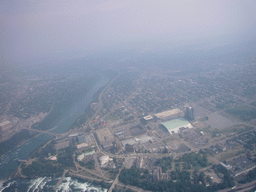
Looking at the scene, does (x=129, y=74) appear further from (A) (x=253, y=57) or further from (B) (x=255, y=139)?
(B) (x=255, y=139)

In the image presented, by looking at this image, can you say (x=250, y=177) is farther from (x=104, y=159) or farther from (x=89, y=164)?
(x=89, y=164)

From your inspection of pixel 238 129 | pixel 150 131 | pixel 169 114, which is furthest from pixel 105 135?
pixel 238 129

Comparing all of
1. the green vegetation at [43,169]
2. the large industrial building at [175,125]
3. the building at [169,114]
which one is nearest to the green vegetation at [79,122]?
the green vegetation at [43,169]

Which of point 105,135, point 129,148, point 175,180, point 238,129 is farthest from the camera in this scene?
point 105,135

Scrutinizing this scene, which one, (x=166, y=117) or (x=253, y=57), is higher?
(x=253, y=57)

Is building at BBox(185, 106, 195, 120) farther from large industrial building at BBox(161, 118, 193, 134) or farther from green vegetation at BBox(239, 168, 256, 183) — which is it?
green vegetation at BBox(239, 168, 256, 183)

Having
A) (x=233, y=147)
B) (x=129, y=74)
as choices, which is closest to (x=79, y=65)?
(x=129, y=74)

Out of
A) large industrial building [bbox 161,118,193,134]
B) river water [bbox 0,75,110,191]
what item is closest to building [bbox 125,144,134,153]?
large industrial building [bbox 161,118,193,134]

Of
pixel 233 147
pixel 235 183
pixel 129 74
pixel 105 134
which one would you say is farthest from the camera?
pixel 129 74
